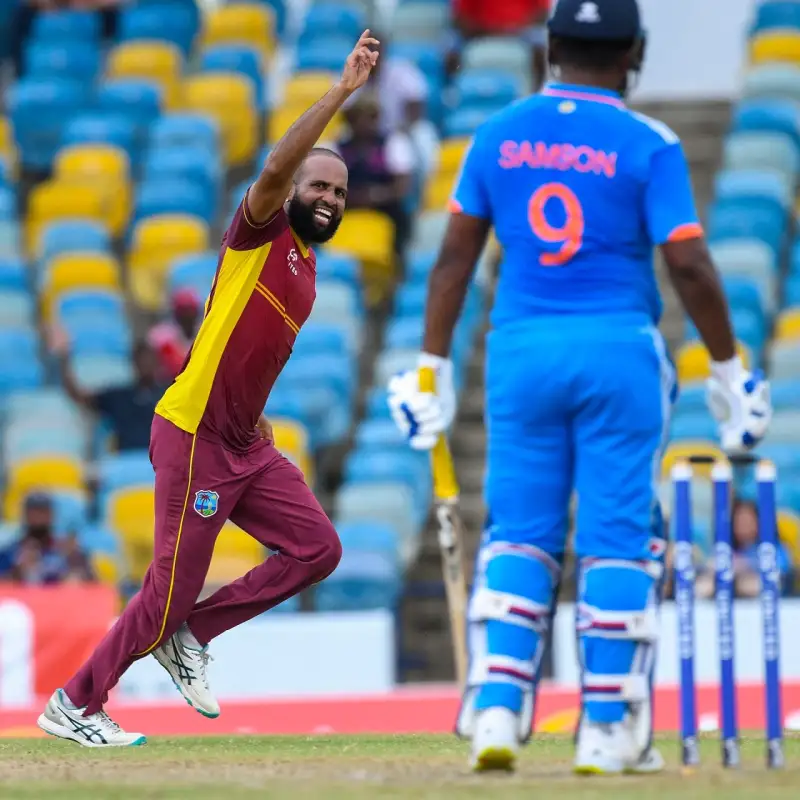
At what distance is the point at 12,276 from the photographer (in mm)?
15008

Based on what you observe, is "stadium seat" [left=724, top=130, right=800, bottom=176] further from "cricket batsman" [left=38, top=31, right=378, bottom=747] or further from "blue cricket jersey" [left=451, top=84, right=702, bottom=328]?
"blue cricket jersey" [left=451, top=84, right=702, bottom=328]

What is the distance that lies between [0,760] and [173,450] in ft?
3.93

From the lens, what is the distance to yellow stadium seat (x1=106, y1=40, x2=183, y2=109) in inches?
681

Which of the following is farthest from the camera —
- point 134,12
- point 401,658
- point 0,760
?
point 134,12

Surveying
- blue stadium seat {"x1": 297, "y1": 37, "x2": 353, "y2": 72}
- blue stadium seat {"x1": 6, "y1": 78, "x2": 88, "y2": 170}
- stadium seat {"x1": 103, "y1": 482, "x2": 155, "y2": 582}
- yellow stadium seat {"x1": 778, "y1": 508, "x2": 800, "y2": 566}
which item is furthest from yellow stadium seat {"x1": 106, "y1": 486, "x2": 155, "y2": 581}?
blue stadium seat {"x1": 297, "y1": 37, "x2": 353, "y2": 72}

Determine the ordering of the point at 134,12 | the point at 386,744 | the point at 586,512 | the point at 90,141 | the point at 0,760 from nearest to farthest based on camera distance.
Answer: the point at 586,512
the point at 0,760
the point at 386,744
the point at 90,141
the point at 134,12

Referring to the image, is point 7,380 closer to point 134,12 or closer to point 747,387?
point 134,12

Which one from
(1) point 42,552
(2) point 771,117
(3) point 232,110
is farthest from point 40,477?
(2) point 771,117

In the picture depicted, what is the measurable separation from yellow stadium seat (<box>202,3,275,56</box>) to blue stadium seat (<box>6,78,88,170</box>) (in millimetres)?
1471

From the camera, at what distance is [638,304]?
541 centimetres

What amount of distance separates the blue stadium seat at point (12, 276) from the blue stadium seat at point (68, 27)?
356cm

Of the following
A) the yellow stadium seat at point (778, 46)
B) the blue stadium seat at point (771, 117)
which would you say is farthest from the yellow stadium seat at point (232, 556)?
the yellow stadium seat at point (778, 46)

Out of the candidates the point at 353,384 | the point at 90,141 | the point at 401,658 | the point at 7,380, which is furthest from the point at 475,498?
the point at 90,141

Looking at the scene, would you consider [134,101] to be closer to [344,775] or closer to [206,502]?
[206,502]
